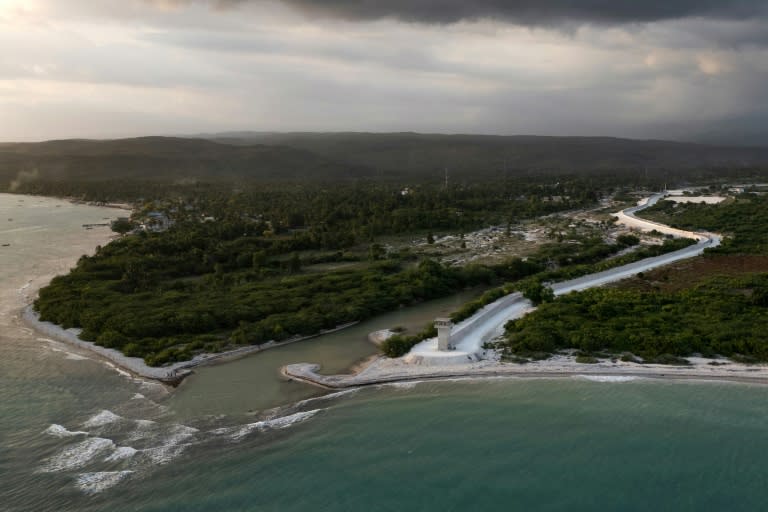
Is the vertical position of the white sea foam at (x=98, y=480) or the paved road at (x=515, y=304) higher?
the paved road at (x=515, y=304)

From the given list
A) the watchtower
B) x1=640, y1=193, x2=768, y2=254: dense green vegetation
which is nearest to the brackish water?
the watchtower

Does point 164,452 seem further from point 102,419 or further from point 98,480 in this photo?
point 102,419

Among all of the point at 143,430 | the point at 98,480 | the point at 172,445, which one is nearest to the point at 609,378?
the point at 172,445

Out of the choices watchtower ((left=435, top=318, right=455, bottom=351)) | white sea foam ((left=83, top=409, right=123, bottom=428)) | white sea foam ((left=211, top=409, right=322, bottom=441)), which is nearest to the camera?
white sea foam ((left=211, top=409, right=322, bottom=441))

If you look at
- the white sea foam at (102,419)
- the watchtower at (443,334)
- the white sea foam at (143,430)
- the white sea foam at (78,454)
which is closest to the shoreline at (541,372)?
the watchtower at (443,334)

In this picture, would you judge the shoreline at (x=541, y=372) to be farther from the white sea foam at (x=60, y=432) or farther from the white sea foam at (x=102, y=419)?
the white sea foam at (x=60, y=432)

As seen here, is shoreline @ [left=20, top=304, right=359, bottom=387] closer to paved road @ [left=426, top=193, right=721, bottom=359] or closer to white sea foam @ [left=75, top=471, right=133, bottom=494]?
white sea foam @ [left=75, top=471, right=133, bottom=494]

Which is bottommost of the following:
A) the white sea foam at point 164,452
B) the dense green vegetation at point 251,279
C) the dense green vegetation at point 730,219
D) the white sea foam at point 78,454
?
the white sea foam at point 78,454

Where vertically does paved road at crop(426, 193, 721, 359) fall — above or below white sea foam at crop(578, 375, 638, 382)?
above
